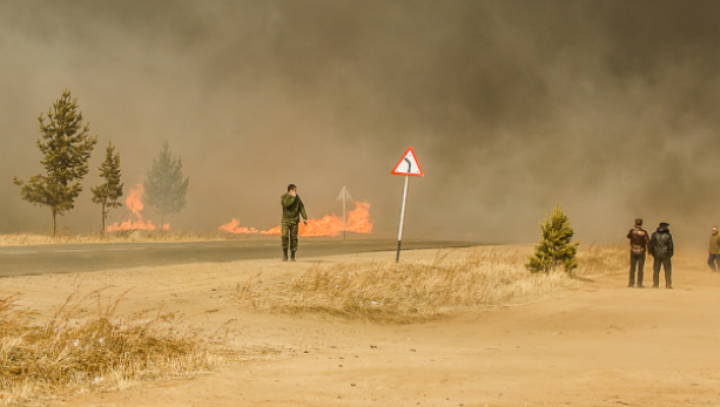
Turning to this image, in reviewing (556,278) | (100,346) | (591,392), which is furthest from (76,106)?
(591,392)

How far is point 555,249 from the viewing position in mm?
16828

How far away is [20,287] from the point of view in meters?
9.62

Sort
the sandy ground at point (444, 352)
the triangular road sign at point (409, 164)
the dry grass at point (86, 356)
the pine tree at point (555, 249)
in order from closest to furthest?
the sandy ground at point (444, 352) < the dry grass at point (86, 356) < the triangular road sign at point (409, 164) < the pine tree at point (555, 249)

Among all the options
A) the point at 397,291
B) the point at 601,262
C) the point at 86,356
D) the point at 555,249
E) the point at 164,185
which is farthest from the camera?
the point at 164,185

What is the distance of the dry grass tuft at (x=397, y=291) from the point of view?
10469mm

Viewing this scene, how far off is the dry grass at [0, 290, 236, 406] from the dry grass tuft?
348cm

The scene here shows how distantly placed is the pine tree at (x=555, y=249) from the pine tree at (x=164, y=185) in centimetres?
6238

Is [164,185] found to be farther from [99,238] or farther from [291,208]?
[291,208]

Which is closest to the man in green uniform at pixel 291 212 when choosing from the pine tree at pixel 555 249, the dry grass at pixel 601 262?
the pine tree at pixel 555 249

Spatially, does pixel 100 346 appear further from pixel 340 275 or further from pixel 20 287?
pixel 340 275

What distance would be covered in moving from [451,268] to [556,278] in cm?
311

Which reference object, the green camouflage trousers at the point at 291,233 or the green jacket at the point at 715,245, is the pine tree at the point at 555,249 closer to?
the green camouflage trousers at the point at 291,233

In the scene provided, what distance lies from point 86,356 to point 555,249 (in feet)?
45.9

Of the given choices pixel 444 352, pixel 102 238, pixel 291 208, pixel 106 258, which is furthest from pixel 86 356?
pixel 102 238
